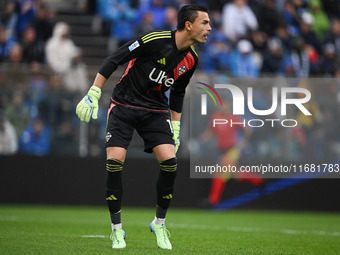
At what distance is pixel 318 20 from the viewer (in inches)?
772

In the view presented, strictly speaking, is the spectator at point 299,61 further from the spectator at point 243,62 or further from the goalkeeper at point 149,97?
Result: the goalkeeper at point 149,97

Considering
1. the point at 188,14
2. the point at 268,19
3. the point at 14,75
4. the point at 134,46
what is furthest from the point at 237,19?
the point at 134,46

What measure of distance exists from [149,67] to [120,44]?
10203 mm

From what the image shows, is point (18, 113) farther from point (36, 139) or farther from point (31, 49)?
point (31, 49)

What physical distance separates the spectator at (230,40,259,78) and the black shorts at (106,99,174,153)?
8.61 m

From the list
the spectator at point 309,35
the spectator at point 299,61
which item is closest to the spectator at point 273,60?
the spectator at point 299,61

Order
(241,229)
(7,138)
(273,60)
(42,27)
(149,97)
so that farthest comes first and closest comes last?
(273,60), (42,27), (7,138), (241,229), (149,97)

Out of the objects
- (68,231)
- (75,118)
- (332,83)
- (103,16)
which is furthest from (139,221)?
(103,16)

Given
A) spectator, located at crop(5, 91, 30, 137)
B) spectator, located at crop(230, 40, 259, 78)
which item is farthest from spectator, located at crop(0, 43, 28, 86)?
spectator, located at crop(230, 40, 259, 78)

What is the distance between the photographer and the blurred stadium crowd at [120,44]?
535 inches

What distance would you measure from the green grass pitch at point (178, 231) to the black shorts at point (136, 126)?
1.16 metres

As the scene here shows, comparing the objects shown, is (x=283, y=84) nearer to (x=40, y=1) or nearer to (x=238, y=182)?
(x=238, y=182)

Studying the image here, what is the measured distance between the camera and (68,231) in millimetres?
8977

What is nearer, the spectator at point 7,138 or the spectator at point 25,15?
→ the spectator at point 7,138
